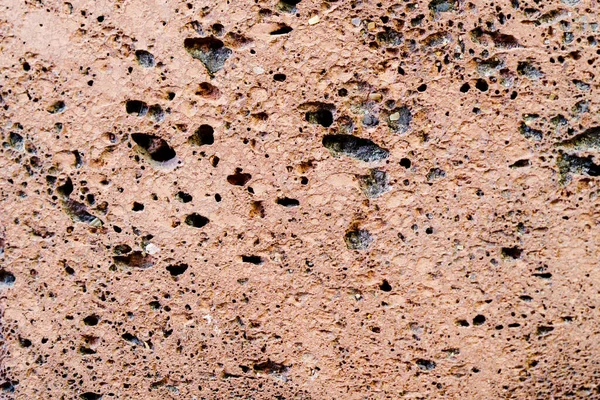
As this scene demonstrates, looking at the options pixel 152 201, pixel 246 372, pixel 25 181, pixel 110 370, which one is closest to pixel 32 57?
A: pixel 25 181

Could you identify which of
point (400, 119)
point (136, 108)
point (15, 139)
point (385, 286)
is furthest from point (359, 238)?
point (15, 139)

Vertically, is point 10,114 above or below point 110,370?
above

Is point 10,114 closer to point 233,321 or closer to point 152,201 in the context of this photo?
point 152,201

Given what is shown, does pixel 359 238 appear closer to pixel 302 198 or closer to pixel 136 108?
pixel 302 198

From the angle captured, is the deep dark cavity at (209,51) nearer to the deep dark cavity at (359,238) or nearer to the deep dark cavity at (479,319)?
the deep dark cavity at (359,238)

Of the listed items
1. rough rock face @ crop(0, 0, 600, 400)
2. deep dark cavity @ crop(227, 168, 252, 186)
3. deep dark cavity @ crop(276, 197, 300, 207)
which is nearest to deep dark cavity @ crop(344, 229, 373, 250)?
→ rough rock face @ crop(0, 0, 600, 400)

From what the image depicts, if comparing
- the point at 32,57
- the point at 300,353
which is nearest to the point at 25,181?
the point at 32,57

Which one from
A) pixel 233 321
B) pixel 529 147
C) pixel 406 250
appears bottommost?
pixel 233 321

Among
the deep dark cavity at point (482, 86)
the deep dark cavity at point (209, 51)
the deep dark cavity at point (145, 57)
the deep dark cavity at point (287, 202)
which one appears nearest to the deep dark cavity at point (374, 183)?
the deep dark cavity at point (287, 202)
